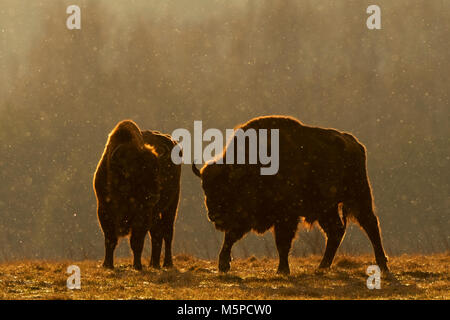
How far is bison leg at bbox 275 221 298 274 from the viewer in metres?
10.7

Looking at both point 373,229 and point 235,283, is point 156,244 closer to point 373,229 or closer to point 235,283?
point 235,283

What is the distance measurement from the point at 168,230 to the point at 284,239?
3.62 meters

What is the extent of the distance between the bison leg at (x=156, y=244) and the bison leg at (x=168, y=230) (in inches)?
Result: 26.7

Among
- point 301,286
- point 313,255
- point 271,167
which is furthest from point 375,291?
point 313,255

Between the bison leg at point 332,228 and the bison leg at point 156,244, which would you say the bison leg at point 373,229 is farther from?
the bison leg at point 156,244

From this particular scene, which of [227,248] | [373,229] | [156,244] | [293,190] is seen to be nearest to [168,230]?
[156,244]

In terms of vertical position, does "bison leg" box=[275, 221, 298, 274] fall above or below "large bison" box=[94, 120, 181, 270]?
below

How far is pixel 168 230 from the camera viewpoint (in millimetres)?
13539

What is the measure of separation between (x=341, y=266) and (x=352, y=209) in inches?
47.9

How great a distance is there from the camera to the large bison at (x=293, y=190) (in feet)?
35.4

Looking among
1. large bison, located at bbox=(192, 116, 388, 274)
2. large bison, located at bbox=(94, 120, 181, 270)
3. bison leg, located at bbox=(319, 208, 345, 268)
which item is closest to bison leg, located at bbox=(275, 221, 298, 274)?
large bison, located at bbox=(192, 116, 388, 274)

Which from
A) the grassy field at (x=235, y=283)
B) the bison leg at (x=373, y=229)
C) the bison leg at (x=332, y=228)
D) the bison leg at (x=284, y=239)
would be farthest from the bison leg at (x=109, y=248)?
the bison leg at (x=373, y=229)

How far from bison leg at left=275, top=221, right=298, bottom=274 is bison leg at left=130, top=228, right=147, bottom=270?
2.47 metres

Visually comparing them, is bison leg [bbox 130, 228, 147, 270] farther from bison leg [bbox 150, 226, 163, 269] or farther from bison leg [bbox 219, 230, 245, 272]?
bison leg [bbox 219, 230, 245, 272]
